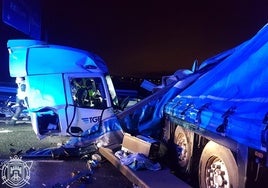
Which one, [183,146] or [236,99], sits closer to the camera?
[236,99]

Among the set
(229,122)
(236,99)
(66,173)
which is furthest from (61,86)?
(229,122)

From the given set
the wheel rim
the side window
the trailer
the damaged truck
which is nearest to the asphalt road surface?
the damaged truck

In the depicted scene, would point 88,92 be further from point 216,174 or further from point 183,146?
point 216,174

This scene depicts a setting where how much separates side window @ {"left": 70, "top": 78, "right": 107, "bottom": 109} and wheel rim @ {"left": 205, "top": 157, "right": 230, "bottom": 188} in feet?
17.8

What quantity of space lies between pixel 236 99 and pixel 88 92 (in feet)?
21.3

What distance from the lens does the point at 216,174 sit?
488cm

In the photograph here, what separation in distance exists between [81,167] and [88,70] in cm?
360

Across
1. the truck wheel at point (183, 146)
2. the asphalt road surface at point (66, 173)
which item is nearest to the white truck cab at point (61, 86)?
the asphalt road surface at point (66, 173)

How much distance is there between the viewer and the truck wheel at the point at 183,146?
6.16 metres

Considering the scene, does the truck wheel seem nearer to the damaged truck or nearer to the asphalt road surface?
the damaged truck

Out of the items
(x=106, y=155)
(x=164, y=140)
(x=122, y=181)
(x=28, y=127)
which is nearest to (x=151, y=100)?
(x=164, y=140)

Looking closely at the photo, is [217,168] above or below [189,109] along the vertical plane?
below

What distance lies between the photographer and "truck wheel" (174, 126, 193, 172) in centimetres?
616

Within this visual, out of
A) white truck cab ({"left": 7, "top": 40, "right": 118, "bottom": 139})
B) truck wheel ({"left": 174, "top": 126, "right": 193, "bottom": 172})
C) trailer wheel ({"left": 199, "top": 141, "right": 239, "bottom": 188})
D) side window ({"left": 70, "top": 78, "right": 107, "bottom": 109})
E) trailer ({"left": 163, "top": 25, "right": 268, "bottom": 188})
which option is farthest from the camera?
side window ({"left": 70, "top": 78, "right": 107, "bottom": 109})
